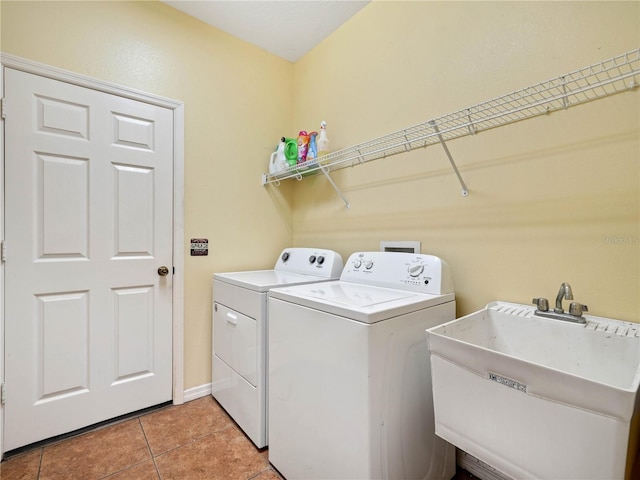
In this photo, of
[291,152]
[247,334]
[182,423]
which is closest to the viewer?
[247,334]

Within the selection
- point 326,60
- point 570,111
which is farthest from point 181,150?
point 570,111

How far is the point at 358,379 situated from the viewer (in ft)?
3.35

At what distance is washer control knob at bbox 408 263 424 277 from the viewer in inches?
56.1

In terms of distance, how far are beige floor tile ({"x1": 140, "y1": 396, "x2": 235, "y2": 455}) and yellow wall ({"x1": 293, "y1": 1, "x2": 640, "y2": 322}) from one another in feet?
4.36

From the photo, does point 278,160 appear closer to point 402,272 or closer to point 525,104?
point 402,272

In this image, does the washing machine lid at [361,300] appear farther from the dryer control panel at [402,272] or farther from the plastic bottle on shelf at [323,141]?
the plastic bottle on shelf at [323,141]

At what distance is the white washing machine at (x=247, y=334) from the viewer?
1537 millimetres

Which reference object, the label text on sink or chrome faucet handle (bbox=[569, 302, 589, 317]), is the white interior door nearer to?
the label text on sink

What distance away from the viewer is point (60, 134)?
162 centimetres

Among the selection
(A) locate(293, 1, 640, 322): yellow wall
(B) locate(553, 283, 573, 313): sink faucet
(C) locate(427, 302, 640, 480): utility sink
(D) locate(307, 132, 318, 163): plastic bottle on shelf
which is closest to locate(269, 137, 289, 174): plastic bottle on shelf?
(D) locate(307, 132, 318, 163): plastic bottle on shelf

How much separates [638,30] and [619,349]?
1071 mm

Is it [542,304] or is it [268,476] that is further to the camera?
[268,476]

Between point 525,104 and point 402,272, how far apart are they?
0.88 metres

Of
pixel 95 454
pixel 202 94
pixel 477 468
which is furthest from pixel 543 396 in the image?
pixel 202 94
